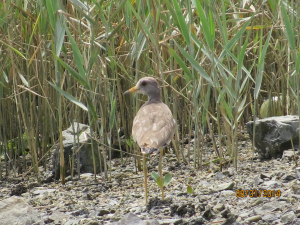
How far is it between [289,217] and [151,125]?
4.82 feet

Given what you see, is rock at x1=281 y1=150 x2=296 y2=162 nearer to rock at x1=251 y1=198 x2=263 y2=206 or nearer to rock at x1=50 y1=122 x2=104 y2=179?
rock at x1=251 y1=198 x2=263 y2=206

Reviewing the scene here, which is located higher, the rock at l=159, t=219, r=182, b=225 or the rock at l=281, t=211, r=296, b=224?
the rock at l=281, t=211, r=296, b=224

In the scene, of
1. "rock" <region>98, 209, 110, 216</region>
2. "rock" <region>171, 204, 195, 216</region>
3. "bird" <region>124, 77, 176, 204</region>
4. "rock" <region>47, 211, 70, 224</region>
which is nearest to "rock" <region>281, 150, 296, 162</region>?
"bird" <region>124, 77, 176, 204</region>

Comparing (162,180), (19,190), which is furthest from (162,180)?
(19,190)

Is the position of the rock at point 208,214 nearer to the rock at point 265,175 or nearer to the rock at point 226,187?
the rock at point 226,187

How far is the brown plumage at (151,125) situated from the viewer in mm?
3818

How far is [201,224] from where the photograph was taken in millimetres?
3238

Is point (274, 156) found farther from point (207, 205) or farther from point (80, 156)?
point (80, 156)

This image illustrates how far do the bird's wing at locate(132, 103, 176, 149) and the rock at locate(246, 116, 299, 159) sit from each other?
1046 mm

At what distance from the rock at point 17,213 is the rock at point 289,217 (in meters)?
1.77

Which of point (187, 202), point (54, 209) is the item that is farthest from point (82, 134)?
point (187, 202)

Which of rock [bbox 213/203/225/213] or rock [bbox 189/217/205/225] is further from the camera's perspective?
rock [bbox 213/203/225/213]
